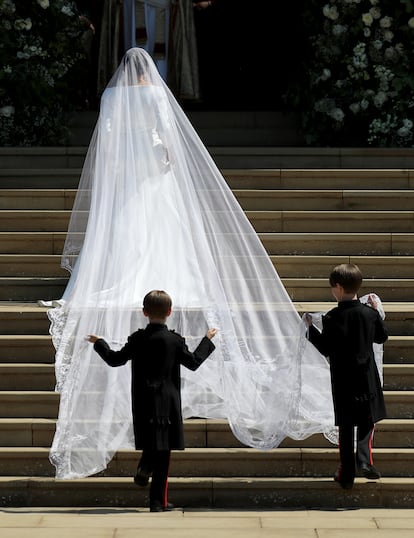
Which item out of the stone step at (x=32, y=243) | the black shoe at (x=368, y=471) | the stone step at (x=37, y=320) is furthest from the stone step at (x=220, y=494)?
the stone step at (x=32, y=243)

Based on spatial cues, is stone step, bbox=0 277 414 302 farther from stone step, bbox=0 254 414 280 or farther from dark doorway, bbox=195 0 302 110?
dark doorway, bbox=195 0 302 110

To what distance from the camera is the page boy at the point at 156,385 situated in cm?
771

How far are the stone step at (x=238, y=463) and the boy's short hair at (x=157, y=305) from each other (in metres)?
1.00

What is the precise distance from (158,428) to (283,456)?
3.28 ft

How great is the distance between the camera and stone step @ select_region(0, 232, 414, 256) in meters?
10.8

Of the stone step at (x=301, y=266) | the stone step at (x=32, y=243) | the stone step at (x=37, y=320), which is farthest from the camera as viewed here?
the stone step at (x=32, y=243)

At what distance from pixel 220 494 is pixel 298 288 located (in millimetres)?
2587

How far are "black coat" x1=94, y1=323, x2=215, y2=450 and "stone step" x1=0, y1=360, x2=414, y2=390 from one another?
115 centimetres

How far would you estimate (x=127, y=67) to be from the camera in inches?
398

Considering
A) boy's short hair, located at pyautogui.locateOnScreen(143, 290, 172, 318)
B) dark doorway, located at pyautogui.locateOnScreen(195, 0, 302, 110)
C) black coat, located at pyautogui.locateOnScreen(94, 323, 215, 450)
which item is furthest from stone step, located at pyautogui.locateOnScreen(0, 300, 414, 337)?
dark doorway, located at pyautogui.locateOnScreen(195, 0, 302, 110)

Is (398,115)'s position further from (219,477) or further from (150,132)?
(219,477)

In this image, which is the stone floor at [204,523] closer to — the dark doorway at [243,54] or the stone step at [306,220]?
the stone step at [306,220]

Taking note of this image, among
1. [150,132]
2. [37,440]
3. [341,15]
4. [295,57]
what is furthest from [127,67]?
[295,57]

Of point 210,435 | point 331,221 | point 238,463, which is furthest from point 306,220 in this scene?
point 238,463
